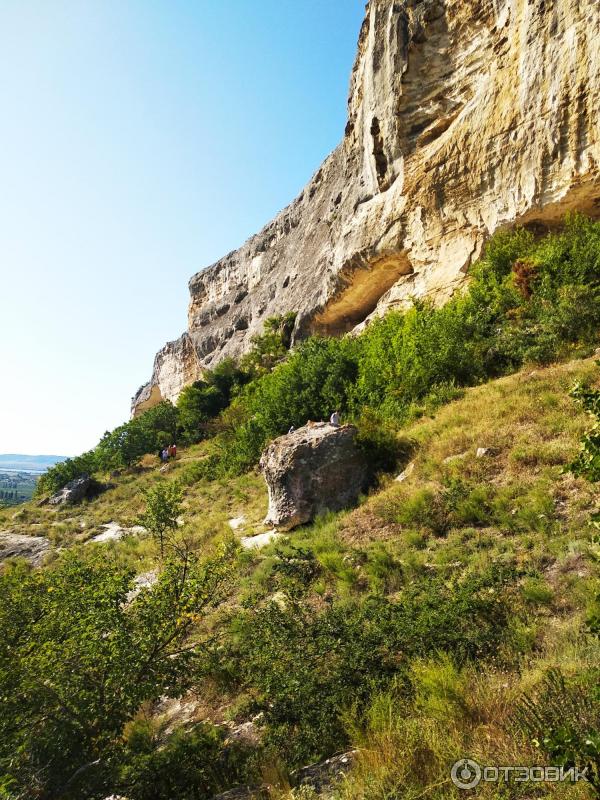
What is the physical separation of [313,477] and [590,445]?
281 inches

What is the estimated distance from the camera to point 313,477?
9.31 metres

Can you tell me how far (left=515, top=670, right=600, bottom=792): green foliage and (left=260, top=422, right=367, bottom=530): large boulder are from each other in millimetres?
6134

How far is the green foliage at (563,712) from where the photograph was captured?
7.38ft

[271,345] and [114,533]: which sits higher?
[271,345]

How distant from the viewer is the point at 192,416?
95.8 feet

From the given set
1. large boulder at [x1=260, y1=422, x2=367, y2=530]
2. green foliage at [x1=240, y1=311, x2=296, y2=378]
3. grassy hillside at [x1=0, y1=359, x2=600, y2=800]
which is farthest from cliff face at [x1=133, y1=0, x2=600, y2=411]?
large boulder at [x1=260, y1=422, x2=367, y2=530]

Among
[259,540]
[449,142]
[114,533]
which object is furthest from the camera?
[449,142]

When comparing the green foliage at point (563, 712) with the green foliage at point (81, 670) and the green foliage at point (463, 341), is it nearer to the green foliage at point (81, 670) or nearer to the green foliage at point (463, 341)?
the green foliage at point (81, 670)

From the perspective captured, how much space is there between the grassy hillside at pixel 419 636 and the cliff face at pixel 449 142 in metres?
7.89

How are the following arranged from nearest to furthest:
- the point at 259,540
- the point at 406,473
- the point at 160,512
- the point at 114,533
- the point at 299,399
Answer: the point at 160,512 → the point at 406,473 → the point at 259,540 → the point at 114,533 → the point at 299,399

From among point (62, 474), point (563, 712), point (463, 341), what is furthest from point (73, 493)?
point (563, 712)

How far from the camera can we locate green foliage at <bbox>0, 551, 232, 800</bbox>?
10.1 feet

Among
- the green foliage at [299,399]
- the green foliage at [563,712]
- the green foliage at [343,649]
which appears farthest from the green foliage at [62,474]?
the green foliage at [563,712]

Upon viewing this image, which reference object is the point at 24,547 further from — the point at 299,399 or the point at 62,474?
the point at 62,474
